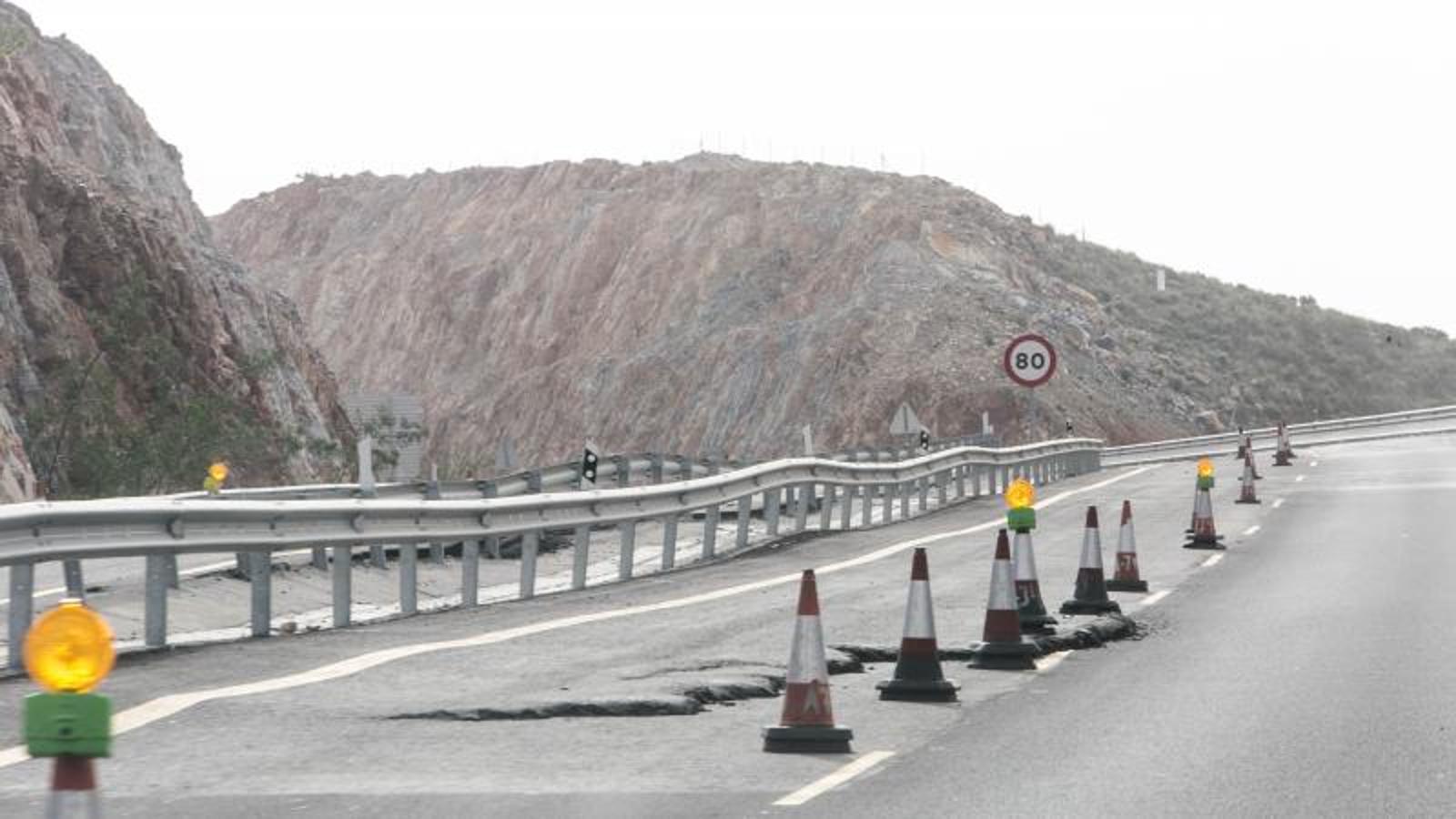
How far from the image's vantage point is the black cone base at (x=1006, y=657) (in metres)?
14.0

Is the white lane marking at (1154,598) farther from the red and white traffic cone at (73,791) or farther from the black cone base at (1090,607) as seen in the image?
the red and white traffic cone at (73,791)

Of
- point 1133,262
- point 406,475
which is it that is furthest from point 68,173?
point 1133,262

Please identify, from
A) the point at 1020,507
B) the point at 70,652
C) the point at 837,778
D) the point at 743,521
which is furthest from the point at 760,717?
the point at 743,521

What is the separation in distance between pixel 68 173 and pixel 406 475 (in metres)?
12.6

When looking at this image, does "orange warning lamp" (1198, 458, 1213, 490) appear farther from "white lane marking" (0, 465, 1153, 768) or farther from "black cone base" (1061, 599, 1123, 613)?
"black cone base" (1061, 599, 1123, 613)

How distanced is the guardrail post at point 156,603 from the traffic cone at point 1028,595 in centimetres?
541

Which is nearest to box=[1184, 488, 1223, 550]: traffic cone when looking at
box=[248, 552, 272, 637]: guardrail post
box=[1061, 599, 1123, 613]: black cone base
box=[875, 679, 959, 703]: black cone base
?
box=[1061, 599, 1123, 613]: black cone base

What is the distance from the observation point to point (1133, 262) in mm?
133125

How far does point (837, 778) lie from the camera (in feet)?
31.6

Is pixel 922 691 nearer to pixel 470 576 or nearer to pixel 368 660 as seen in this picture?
pixel 368 660

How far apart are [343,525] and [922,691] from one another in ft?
19.5

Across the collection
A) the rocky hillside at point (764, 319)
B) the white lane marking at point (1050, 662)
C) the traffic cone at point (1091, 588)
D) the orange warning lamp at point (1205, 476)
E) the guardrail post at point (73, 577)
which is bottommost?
the white lane marking at point (1050, 662)

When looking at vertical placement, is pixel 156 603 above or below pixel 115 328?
below

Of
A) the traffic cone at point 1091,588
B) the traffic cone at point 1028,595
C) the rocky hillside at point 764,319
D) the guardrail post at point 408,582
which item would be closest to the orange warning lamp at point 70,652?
the traffic cone at point 1028,595
